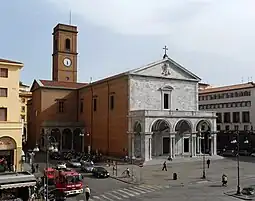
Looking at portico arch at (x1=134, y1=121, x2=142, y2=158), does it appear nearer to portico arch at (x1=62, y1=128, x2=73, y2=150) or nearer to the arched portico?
the arched portico

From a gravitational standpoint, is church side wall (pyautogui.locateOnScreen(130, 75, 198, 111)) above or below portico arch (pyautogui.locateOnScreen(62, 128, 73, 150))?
above

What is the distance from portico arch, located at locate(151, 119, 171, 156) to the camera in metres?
48.9

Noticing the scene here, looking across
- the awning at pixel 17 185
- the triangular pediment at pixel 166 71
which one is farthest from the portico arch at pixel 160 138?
the awning at pixel 17 185

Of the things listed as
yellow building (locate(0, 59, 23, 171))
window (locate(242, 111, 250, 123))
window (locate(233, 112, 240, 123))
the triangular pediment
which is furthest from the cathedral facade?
yellow building (locate(0, 59, 23, 171))

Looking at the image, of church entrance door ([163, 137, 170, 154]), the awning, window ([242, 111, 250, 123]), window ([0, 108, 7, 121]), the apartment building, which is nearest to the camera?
the awning

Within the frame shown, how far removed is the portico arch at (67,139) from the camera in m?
61.2

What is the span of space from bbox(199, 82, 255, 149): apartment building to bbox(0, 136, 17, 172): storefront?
128ft

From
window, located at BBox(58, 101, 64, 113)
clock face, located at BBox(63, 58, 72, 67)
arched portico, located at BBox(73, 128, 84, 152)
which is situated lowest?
arched portico, located at BBox(73, 128, 84, 152)

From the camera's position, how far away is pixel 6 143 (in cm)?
3441

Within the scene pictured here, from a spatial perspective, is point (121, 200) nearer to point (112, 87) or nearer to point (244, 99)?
point (112, 87)

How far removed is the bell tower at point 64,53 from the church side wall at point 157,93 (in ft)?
100

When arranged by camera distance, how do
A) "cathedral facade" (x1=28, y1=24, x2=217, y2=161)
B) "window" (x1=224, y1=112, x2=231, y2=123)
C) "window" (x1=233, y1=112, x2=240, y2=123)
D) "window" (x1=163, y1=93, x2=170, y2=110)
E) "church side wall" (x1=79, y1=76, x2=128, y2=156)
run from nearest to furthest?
"cathedral facade" (x1=28, y1=24, x2=217, y2=161) < "church side wall" (x1=79, y1=76, x2=128, y2=156) < "window" (x1=163, y1=93, x2=170, y2=110) < "window" (x1=233, y1=112, x2=240, y2=123) < "window" (x1=224, y1=112, x2=231, y2=123)

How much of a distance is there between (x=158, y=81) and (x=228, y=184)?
22.0 metres

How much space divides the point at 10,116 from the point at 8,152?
11.8 feet
